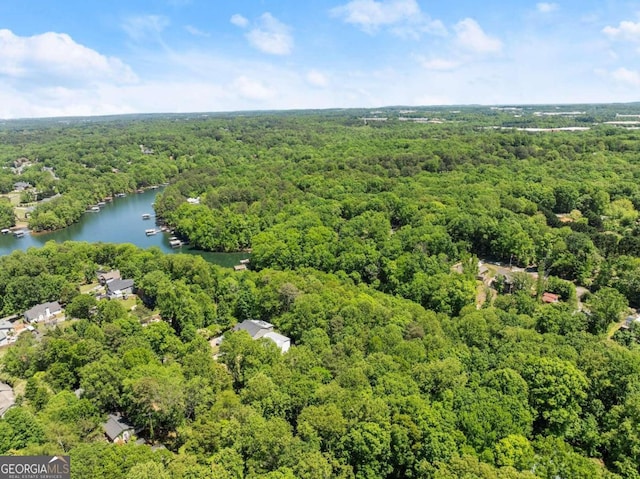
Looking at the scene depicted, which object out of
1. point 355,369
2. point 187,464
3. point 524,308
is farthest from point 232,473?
point 524,308

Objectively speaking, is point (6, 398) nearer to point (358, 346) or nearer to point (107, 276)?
point (107, 276)

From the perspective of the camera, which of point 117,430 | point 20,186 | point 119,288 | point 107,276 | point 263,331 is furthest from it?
point 20,186

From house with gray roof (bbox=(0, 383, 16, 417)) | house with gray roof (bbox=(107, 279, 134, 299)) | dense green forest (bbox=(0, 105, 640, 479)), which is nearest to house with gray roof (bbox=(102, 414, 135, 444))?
dense green forest (bbox=(0, 105, 640, 479))

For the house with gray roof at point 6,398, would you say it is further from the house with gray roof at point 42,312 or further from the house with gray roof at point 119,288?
the house with gray roof at point 119,288

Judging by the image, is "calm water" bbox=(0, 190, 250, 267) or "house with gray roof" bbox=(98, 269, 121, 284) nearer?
Result: "house with gray roof" bbox=(98, 269, 121, 284)

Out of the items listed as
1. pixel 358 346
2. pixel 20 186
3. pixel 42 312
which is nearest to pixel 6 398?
pixel 42 312

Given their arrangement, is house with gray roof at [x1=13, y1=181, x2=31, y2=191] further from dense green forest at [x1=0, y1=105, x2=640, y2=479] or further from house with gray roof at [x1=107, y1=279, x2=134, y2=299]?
house with gray roof at [x1=107, y1=279, x2=134, y2=299]
